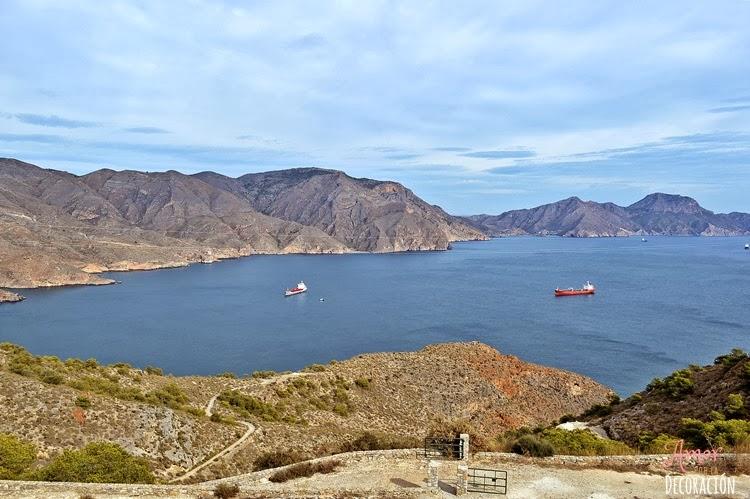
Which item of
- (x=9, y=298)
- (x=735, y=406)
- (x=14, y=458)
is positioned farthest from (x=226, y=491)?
(x=9, y=298)

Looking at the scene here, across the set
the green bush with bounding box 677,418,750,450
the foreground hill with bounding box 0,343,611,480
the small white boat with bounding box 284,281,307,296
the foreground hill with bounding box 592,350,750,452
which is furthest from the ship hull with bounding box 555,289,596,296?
the green bush with bounding box 677,418,750,450

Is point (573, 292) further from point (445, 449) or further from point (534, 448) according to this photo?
point (445, 449)

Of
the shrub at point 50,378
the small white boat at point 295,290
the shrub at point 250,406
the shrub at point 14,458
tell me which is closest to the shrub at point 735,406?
the shrub at point 250,406

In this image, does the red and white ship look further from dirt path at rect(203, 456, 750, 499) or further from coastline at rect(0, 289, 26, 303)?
coastline at rect(0, 289, 26, 303)

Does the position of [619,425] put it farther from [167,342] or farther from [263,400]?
[167,342]

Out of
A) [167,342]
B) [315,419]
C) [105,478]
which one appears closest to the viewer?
[105,478]

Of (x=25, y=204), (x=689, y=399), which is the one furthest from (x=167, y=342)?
(x=25, y=204)
